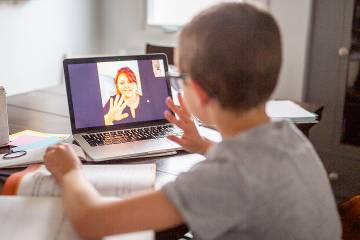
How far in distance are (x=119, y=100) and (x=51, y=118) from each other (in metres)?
0.36

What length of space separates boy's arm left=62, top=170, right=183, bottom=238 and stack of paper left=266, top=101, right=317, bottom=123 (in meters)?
0.86

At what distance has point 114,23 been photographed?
397 cm

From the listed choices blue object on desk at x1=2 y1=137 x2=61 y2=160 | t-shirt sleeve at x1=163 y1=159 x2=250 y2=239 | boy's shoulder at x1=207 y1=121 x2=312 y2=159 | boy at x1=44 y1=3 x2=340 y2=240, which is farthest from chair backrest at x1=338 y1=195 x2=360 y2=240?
blue object on desk at x1=2 y1=137 x2=61 y2=160

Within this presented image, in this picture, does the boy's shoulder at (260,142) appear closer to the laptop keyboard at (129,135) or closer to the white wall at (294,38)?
the laptop keyboard at (129,135)

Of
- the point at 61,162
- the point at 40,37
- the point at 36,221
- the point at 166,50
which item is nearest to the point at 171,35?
the point at 40,37

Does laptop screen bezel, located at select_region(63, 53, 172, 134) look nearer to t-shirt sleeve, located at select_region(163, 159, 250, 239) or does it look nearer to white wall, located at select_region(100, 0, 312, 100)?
t-shirt sleeve, located at select_region(163, 159, 250, 239)

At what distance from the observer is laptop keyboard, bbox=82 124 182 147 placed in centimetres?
134

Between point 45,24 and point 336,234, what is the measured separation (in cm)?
299

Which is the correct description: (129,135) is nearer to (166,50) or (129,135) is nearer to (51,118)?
(51,118)

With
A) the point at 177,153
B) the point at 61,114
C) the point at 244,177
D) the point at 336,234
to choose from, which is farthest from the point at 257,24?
the point at 61,114

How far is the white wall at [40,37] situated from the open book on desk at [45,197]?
7.51ft

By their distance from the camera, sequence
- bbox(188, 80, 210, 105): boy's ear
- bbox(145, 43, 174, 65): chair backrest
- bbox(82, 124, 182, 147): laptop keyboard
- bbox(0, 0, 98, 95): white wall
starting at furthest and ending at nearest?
bbox(0, 0, 98, 95): white wall → bbox(145, 43, 174, 65): chair backrest → bbox(82, 124, 182, 147): laptop keyboard → bbox(188, 80, 210, 105): boy's ear

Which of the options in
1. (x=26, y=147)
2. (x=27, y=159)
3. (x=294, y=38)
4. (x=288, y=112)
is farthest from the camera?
(x=294, y=38)

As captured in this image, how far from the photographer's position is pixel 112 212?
0.80 metres
